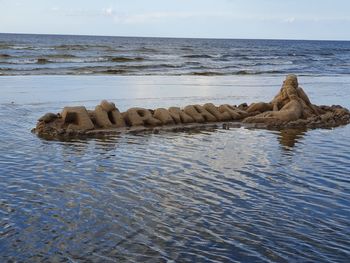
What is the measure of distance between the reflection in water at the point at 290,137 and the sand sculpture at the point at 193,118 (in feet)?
2.22

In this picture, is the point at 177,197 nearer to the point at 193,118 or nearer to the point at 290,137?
the point at 290,137

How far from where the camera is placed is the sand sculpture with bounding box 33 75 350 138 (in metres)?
13.6

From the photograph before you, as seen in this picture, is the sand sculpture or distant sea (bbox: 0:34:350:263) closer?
distant sea (bbox: 0:34:350:263)

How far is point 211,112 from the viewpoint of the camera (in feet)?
52.7

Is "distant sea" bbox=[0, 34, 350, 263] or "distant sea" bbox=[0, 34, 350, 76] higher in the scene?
"distant sea" bbox=[0, 34, 350, 76]

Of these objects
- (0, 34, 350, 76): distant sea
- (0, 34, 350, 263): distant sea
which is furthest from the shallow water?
(0, 34, 350, 76): distant sea

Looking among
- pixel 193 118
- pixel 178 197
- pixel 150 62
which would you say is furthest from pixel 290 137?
pixel 150 62

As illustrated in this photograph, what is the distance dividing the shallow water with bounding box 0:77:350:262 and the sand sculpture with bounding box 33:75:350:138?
84 centimetres

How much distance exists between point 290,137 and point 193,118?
302 cm

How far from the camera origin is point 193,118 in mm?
15375

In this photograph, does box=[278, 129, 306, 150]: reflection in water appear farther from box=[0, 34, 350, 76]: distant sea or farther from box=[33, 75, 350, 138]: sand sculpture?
box=[0, 34, 350, 76]: distant sea

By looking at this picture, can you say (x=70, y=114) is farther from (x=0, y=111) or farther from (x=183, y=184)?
(x=183, y=184)

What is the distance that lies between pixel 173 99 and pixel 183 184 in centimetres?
1334

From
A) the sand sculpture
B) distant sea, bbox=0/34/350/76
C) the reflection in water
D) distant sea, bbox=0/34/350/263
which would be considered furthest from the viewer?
distant sea, bbox=0/34/350/76
